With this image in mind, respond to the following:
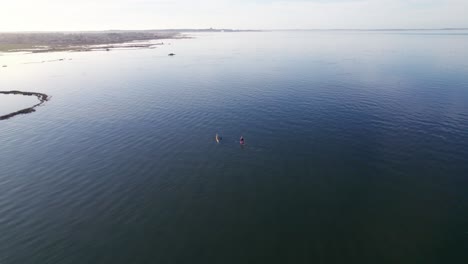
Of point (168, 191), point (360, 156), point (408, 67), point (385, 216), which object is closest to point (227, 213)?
point (168, 191)

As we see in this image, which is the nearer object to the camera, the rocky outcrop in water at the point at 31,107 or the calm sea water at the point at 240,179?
the calm sea water at the point at 240,179

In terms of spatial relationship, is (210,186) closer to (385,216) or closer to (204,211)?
(204,211)

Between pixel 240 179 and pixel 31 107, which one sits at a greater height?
pixel 31 107

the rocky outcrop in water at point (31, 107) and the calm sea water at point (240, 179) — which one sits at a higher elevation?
the rocky outcrop in water at point (31, 107)

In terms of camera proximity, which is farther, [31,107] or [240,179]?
[31,107]

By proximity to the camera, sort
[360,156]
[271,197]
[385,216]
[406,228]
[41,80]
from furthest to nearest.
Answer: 1. [41,80]
2. [360,156]
3. [271,197]
4. [385,216]
5. [406,228]

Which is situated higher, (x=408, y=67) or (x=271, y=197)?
(x=408, y=67)

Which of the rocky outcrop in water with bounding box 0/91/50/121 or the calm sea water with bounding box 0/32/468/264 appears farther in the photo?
the rocky outcrop in water with bounding box 0/91/50/121

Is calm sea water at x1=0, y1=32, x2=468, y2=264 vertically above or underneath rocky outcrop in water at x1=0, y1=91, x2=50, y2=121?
underneath
